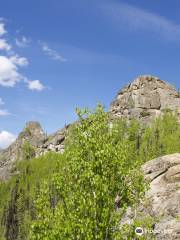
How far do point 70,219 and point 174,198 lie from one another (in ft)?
137

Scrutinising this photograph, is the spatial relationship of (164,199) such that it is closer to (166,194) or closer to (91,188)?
(166,194)

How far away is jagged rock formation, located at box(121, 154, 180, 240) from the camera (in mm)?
56438

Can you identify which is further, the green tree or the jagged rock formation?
the jagged rock formation

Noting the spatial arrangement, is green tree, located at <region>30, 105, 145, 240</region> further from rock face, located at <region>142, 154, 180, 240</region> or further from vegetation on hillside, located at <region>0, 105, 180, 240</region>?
rock face, located at <region>142, 154, 180, 240</region>

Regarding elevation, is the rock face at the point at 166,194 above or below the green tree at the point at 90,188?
above

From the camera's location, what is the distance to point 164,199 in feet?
224

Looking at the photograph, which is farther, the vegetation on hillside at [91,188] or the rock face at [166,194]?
the rock face at [166,194]

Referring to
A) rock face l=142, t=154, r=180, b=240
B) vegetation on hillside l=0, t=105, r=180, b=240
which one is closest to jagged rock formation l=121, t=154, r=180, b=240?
rock face l=142, t=154, r=180, b=240

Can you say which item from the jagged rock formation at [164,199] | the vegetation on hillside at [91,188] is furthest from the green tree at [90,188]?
the jagged rock formation at [164,199]

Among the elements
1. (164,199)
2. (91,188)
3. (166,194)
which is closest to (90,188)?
(91,188)

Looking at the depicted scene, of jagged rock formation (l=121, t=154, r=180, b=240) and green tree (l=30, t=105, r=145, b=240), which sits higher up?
jagged rock formation (l=121, t=154, r=180, b=240)

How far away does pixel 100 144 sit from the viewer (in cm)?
2850

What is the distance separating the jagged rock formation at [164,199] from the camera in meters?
56.4

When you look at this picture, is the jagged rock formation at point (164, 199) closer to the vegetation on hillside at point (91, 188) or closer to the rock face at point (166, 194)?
the rock face at point (166, 194)
